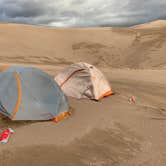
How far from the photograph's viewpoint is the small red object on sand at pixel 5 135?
6.69 meters

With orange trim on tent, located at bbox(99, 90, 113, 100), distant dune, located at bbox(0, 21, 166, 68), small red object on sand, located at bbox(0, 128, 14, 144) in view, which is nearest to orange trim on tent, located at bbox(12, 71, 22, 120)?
small red object on sand, located at bbox(0, 128, 14, 144)

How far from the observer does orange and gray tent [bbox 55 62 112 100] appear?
10672mm

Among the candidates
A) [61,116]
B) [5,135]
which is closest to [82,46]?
[61,116]

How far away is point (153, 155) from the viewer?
618 centimetres

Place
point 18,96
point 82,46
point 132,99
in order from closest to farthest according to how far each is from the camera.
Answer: point 18,96
point 132,99
point 82,46

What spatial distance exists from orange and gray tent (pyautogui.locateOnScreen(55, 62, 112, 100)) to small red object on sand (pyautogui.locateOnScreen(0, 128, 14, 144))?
13.2 ft

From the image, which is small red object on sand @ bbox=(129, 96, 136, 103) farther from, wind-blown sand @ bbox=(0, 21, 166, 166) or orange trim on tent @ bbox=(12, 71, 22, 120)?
orange trim on tent @ bbox=(12, 71, 22, 120)

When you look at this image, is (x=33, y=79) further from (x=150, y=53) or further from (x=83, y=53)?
(x=83, y=53)

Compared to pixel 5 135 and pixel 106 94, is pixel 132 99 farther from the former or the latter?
pixel 5 135

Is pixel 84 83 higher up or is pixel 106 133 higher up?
pixel 84 83

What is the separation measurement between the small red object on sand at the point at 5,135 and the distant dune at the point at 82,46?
62.8 feet

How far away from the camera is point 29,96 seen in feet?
26.8

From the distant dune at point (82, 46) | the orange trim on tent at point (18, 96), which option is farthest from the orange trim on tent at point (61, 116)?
the distant dune at point (82, 46)

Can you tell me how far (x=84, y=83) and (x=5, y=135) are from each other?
461 centimetres
